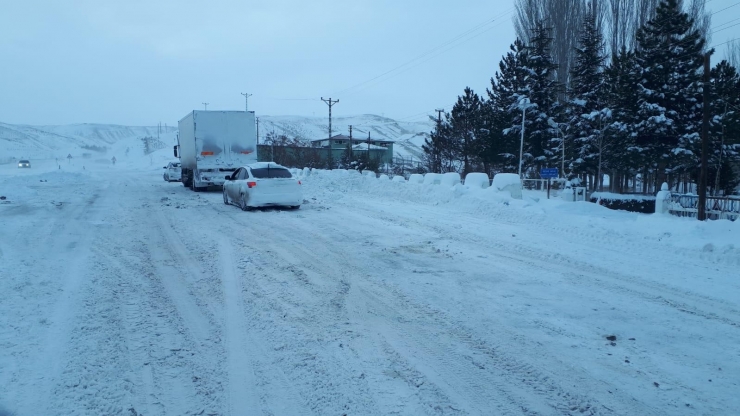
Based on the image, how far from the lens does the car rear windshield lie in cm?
1611

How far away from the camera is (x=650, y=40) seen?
30734 millimetres

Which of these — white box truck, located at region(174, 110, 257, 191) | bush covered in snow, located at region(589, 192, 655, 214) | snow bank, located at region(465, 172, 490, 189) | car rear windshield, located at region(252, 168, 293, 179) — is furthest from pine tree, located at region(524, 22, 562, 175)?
car rear windshield, located at region(252, 168, 293, 179)

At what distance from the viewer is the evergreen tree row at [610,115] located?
29734 millimetres

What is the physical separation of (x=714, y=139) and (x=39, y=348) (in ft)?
118

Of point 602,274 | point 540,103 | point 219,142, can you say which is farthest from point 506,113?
point 602,274

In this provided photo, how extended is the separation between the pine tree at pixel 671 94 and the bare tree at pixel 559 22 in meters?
15.1

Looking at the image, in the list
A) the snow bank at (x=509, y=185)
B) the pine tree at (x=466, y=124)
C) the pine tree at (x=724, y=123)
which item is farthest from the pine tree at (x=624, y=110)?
the snow bank at (x=509, y=185)

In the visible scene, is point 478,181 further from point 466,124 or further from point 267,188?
point 466,124

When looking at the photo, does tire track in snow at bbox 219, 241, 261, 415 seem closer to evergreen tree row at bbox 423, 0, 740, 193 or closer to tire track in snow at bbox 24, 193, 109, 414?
tire track in snow at bbox 24, 193, 109, 414

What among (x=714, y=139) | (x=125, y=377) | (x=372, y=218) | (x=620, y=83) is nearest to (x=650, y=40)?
(x=620, y=83)

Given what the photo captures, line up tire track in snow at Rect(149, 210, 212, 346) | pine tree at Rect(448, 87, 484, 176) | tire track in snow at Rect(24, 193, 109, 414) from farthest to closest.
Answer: pine tree at Rect(448, 87, 484, 176) → tire track in snow at Rect(149, 210, 212, 346) → tire track in snow at Rect(24, 193, 109, 414)

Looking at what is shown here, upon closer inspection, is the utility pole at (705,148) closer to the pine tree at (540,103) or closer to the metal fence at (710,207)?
the metal fence at (710,207)

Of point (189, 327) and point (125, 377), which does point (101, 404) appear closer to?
point (125, 377)

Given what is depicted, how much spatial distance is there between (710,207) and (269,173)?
1627 cm
